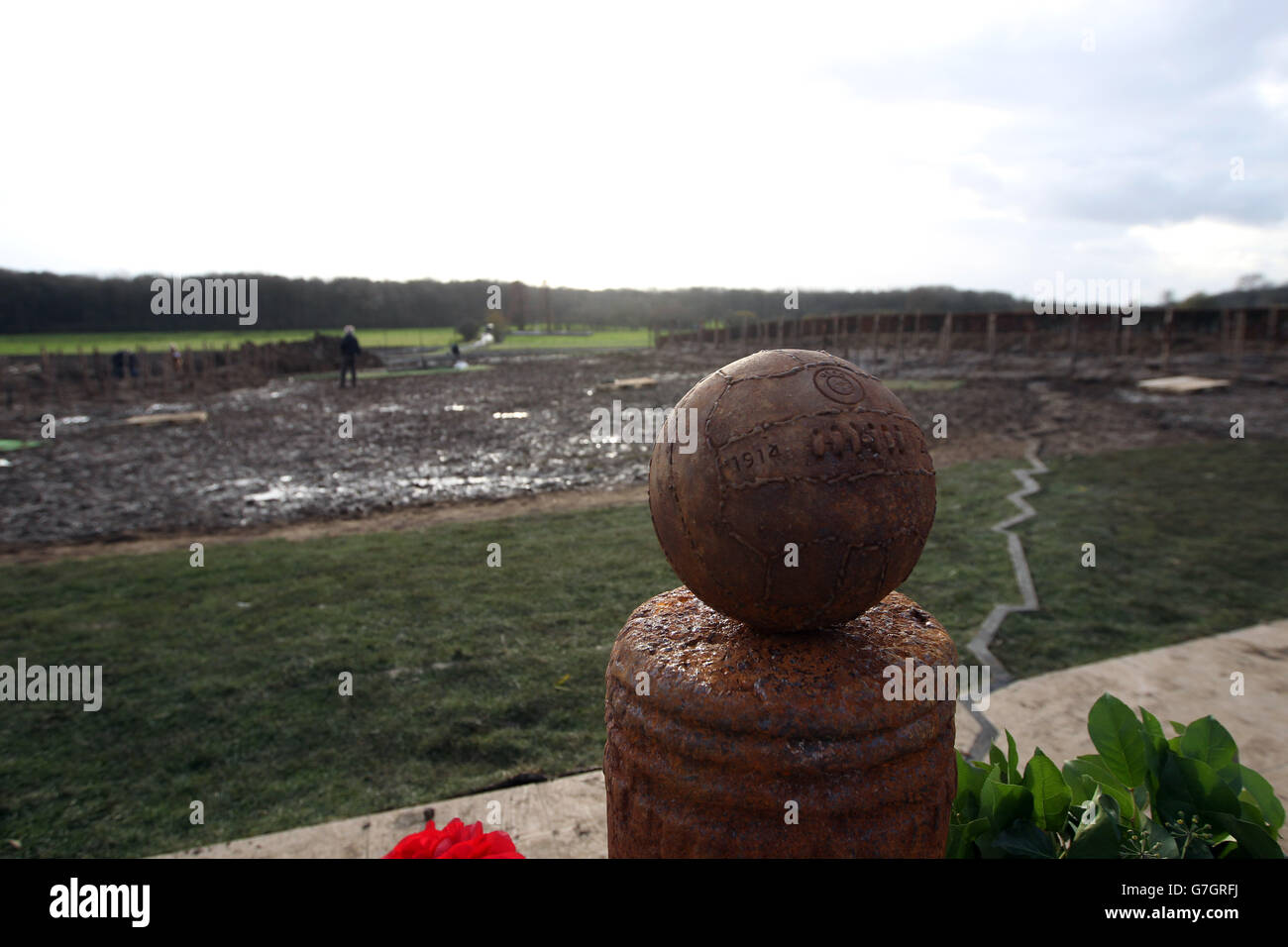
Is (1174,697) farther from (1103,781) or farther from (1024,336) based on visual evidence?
(1024,336)

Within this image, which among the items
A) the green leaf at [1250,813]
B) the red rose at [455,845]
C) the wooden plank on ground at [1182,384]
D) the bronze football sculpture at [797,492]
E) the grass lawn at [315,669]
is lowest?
the grass lawn at [315,669]

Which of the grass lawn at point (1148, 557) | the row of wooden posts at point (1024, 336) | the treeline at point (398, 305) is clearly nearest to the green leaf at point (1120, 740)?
the grass lawn at point (1148, 557)

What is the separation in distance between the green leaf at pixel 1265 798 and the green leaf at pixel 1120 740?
14.1 inches

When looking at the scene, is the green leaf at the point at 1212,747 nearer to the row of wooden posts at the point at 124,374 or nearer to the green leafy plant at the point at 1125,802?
the green leafy plant at the point at 1125,802

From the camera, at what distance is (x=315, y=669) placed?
5258 millimetres

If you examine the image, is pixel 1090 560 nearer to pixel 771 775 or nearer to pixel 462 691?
pixel 462 691

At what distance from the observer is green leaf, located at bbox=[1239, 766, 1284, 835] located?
2.78 metres

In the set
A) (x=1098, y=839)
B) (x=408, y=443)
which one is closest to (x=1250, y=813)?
(x=1098, y=839)

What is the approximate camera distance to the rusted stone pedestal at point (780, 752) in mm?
2236

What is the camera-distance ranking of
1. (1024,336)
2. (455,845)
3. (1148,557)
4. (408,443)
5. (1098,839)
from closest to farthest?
(455,845) → (1098,839) → (1148,557) → (408,443) → (1024,336)

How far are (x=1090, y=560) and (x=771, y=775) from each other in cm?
611

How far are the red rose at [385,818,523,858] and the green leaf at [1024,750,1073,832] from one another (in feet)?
6.14

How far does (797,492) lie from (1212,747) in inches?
80.3

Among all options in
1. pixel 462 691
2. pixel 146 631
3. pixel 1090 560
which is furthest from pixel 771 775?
pixel 1090 560
